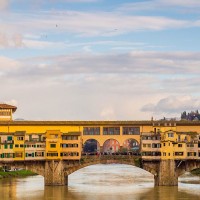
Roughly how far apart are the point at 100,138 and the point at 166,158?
26.4 feet

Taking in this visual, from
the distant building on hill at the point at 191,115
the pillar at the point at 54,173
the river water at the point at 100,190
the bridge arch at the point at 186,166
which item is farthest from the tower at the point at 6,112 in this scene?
the distant building on hill at the point at 191,115

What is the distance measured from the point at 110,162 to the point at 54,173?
5.99 m

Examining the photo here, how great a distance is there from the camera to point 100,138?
76.2 m

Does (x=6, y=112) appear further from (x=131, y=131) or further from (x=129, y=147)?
(x=129, y=147)

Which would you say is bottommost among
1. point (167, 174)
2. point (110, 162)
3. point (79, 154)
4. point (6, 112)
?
point (167, 174)

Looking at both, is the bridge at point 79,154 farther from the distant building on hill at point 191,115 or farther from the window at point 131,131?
the distant building on hill at point 191,115

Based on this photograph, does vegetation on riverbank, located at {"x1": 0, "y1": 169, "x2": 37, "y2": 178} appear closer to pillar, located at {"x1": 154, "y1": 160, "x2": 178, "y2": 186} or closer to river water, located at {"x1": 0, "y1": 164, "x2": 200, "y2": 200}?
river water, located at {"x1": 0, "y1": 164, "x2": 200, "y2": 200}

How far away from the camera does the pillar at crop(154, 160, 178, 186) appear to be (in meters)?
71.9

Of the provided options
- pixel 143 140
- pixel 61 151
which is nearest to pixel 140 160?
pixel 143 140

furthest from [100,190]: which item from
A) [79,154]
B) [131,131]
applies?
[131,131]

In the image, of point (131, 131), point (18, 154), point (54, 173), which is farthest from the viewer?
point (131, 131)

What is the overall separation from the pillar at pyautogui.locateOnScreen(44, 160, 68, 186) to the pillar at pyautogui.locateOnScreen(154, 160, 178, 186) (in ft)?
32.9

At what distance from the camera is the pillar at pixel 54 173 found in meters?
72.2

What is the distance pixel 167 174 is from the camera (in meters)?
72.1
